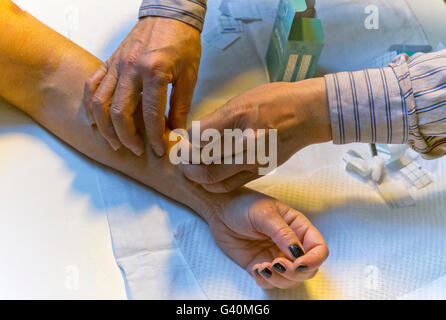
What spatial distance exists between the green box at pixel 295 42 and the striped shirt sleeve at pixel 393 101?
→ 9.6 inches

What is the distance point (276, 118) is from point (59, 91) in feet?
1.75

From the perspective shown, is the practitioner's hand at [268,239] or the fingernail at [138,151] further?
the fingernail at [138,151]

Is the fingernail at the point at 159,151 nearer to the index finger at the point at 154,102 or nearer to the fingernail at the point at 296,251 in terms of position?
the index finger at the point at 154,102

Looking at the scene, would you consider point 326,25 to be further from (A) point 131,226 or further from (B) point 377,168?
(A) point 131,226

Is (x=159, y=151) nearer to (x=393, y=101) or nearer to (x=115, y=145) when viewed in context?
(x=115, y=145)

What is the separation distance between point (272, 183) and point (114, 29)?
65 centimetres

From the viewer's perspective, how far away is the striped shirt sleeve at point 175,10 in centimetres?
85

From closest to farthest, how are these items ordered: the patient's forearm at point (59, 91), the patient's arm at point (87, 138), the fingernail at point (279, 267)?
1. the fingernail at point (279, 267)
2. the patient's arm at point (87, 138)
3. the patient's forearm at point (59, 91)

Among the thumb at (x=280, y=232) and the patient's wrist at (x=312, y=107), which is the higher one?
the patient's wrist at (x=312, y=107)

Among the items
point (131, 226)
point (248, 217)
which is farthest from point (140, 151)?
point (248, 217)

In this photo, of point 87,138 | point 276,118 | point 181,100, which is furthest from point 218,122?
point 87,138

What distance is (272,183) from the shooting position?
2.98ft

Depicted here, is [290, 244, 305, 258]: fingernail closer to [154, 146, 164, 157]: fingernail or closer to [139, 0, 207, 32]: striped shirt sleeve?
[154, 146, 164, 157]: fingernail

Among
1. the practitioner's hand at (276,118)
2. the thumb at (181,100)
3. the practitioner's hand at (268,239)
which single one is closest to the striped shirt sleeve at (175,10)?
the thumb at (181,100)
